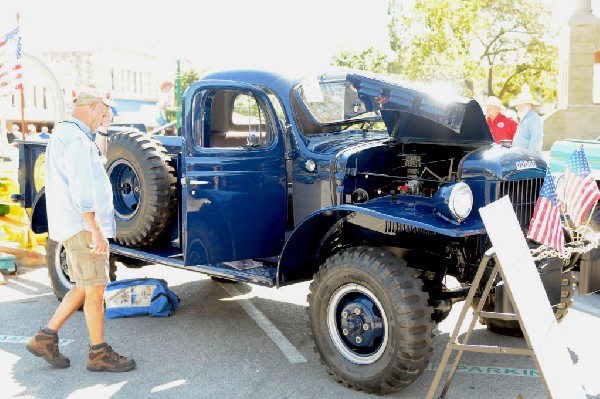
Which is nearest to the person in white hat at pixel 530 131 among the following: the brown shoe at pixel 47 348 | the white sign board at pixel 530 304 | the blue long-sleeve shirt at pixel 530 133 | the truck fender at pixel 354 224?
the blue long-sleeve shirt at pixel 530 133

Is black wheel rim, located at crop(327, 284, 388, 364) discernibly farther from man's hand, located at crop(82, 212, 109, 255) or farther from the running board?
man's hand, located at crop(82, 212, 109, 255)

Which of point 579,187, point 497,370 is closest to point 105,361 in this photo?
point 497,370

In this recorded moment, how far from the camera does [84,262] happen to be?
4500mm

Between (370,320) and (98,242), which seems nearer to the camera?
(370,320)

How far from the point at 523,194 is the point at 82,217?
9.58 feet

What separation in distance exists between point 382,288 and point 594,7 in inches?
1074

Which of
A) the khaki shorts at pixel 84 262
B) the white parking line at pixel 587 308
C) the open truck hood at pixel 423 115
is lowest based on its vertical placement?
the white parking line at pixel 587 308

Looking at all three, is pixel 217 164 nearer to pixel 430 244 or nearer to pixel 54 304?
pixel 430 244

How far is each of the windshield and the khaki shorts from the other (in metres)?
1.90

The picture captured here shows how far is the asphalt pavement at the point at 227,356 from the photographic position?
4.32 metres

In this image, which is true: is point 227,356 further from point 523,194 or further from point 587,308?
point 587,308

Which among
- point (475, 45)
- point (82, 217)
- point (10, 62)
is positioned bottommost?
point (82, 217)

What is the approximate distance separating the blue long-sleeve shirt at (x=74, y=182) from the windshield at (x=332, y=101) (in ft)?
5.34

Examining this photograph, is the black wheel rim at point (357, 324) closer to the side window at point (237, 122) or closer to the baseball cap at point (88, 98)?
the side window at point (237, 122)
